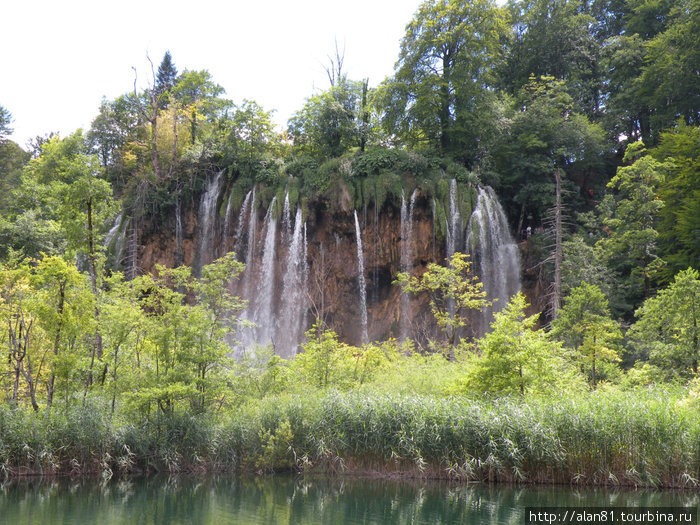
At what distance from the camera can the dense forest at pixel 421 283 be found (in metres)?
13.3

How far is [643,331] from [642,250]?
24.5ft

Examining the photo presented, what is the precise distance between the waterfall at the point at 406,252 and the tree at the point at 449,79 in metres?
4.69

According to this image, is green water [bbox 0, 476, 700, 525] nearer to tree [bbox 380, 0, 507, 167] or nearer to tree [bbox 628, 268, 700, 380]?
tree [bbox 628, 268, 700, 380]

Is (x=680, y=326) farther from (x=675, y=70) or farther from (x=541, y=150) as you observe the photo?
(x=675, y=70)

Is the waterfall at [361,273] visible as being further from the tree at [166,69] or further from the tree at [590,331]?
the tree at [166,69]

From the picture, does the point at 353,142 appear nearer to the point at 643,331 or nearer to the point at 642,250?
the point at 642,250

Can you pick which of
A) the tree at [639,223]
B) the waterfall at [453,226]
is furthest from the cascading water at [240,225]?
the tree at [639,223]

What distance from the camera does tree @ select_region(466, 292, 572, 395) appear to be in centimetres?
1316

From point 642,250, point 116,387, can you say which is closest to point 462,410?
point 116,387

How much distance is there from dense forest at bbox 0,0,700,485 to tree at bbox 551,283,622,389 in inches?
3.9

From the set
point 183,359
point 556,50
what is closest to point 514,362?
point 183,359

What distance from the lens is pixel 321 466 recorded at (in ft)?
46.3

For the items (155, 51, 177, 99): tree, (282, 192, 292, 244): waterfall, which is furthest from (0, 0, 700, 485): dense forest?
(155, 51, 177, 99): tree

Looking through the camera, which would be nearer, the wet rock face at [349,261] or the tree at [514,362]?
the tree at [514,362]
